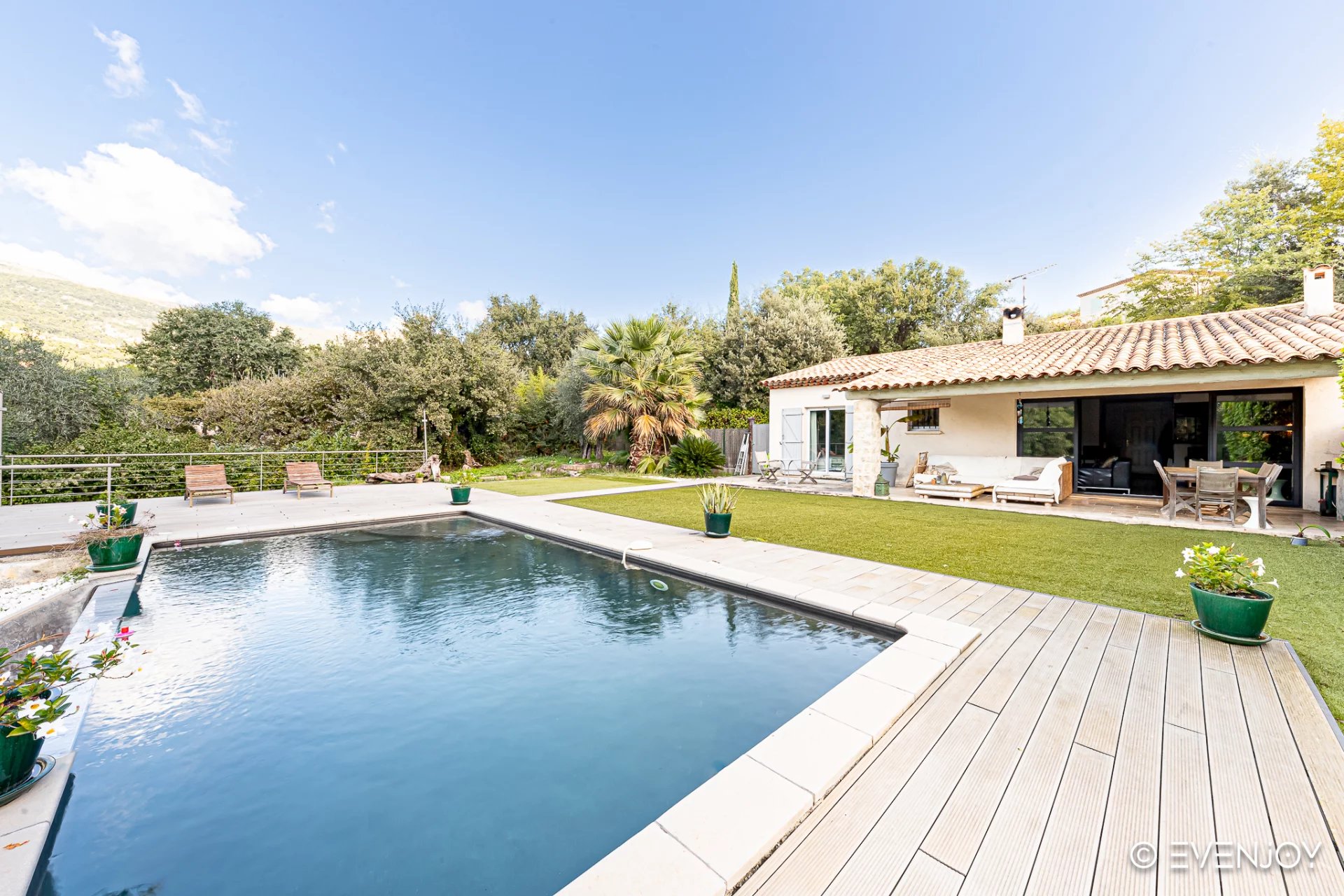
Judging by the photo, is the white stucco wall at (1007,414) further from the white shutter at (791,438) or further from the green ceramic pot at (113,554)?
the green ceramic pot at (113,554)

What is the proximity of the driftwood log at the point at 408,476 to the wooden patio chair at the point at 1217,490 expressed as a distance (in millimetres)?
17011

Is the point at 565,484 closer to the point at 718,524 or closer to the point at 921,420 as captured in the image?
the point at 718,524

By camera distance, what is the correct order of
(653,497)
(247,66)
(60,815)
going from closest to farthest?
(60,815), (653,497), (247,66)

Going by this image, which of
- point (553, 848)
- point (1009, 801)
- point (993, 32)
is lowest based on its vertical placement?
point (553, 848)

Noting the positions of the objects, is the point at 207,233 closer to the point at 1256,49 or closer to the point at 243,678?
the point at 243,678

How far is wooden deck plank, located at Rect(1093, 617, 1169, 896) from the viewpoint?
1.57 m

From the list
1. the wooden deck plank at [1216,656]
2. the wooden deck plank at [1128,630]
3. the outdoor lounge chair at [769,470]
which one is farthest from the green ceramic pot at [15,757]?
the outdoor lounge chair at [769,470]

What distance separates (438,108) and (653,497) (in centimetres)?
1446

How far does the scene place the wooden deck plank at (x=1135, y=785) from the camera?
1.57 m

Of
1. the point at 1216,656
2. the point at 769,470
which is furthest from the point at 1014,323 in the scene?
the point at 1216,656

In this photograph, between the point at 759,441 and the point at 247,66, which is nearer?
the point at 247,66

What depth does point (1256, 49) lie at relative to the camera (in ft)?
40.4

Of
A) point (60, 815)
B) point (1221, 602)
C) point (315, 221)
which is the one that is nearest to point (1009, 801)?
point (1221, 602)

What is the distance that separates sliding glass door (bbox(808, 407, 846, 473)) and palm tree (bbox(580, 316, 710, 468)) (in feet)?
12.0
